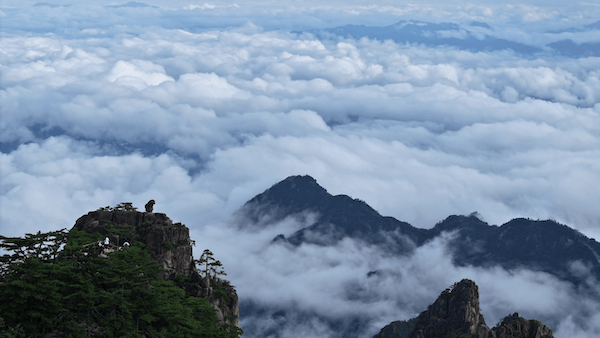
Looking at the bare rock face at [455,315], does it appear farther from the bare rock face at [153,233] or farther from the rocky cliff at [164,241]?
the bare rock face at [153,233]

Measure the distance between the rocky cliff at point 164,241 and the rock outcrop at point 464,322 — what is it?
52.0 metres

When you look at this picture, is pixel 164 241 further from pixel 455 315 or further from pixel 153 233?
pixel 455 315

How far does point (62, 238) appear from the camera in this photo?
3081 inches

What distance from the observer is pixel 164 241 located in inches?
3661

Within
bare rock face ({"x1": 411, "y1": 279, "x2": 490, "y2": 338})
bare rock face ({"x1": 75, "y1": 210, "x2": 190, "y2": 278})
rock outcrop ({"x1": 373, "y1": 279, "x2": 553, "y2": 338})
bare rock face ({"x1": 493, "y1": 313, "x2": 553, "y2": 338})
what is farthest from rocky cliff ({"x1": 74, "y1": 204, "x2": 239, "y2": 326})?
bare rock face ({"x1": 411, "y1": 279, "x2": 490, "y2": 338})

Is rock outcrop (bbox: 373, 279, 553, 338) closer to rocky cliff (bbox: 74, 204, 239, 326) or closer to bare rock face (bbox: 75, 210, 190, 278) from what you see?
rocky cliff (bbox: 74, 204, 239, 326)

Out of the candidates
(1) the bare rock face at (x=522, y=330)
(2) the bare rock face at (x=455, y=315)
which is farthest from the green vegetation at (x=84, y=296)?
(2) the bare rock face at (x=455, y=315)

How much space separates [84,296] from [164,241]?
27.0 metres

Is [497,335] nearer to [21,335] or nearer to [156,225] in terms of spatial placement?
[156,225]

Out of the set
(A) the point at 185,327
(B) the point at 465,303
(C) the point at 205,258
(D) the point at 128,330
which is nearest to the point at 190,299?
(A) the point at 185,327

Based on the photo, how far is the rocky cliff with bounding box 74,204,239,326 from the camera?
300ft

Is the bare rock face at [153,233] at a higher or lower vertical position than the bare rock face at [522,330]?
higher

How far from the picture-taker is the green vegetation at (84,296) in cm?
6488

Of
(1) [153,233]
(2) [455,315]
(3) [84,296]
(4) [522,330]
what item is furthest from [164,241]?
(2) [455,315]
